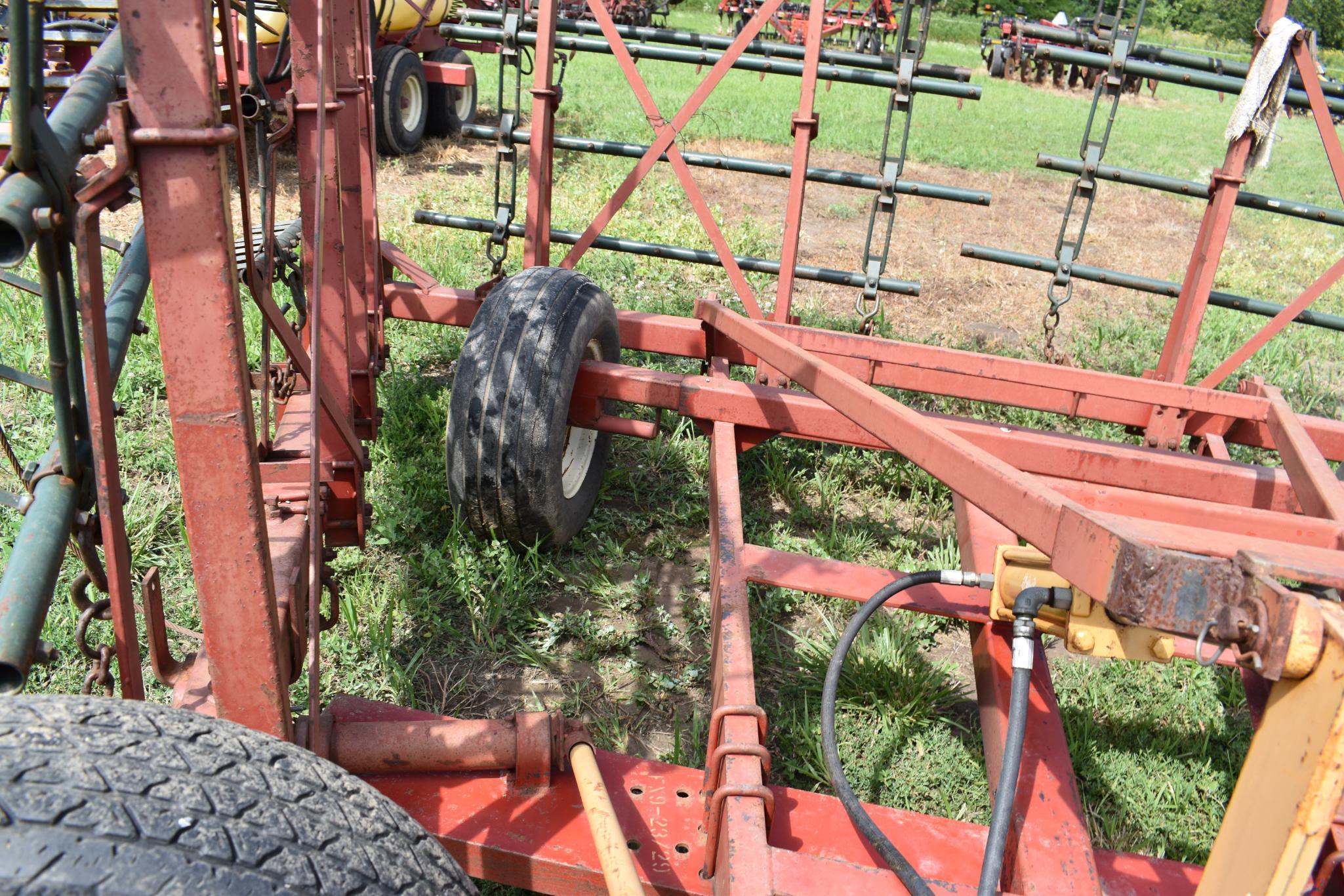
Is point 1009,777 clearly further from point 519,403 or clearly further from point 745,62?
point 745,62

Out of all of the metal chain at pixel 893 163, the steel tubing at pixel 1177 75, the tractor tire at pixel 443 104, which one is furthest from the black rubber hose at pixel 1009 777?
the tractor tire at pixel 443 104

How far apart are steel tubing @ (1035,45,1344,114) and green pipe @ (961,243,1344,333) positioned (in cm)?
78

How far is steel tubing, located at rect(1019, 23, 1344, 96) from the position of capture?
400 centimetres

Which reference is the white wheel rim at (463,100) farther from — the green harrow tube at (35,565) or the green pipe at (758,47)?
the green harrow tube at (35,565)

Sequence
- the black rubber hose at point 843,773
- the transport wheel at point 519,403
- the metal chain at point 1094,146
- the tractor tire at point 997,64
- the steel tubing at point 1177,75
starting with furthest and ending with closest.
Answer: the tractor tire at point 997,64 → the steel tubing at point 1177,75 → the metal chain at point 1094,146 → the transport wheel at point 519,403 → the black rubber hose at point 843,773

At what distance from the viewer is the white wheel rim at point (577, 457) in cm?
375

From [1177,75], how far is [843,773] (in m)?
3.57

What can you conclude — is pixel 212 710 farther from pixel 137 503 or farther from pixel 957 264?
pixel 957 264

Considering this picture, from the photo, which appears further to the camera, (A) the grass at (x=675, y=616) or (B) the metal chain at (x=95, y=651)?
(A) the grass at (x=675, y=616)

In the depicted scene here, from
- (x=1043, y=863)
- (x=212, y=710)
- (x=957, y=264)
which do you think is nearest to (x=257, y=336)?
(x=212, y=710)

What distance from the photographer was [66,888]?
3.49 feet

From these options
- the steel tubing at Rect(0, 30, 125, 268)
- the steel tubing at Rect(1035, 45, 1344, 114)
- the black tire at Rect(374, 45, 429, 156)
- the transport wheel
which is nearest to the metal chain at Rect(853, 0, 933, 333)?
the steel tubing at Rect(1035, 45, 1344, 114)

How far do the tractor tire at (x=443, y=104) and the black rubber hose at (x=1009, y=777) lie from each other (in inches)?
349

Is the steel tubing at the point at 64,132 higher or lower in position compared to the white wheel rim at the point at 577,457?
higher
